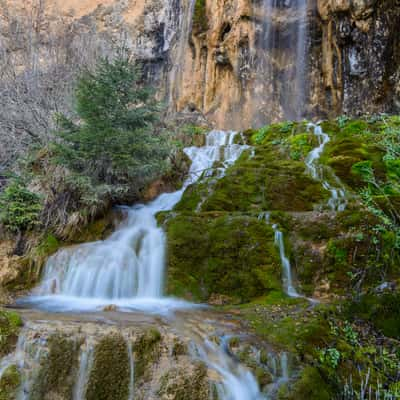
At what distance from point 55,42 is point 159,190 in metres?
8.46

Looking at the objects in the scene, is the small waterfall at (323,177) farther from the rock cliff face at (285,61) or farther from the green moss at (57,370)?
the green moss at (57,370)

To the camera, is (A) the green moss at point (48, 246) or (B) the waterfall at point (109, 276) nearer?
(B) the waterfall at point (109, 276)

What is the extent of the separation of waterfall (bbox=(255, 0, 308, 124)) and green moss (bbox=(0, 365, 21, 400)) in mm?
19198

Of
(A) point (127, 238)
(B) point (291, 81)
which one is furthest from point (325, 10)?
(A) point (127, 238)

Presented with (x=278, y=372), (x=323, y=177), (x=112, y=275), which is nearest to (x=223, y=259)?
(x=112, y=275)

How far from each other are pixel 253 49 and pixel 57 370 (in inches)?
841

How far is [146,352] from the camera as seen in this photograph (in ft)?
12.5

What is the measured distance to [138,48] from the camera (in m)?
27.3

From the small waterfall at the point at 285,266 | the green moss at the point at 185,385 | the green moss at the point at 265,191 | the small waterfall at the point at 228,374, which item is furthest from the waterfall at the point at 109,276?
the green moss at the point at 265,191

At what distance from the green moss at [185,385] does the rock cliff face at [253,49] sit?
13.7 m

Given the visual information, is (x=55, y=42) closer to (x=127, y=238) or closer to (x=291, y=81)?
(x=127, y=238)

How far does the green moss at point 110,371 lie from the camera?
11.6ft

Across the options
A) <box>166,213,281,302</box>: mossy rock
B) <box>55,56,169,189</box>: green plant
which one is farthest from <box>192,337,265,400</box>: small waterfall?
<box>55,56,169,189</box>: green plant

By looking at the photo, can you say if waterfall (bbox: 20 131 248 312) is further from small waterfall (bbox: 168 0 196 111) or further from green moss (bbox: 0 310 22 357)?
small waterfall (bbox: 168 0 196 111)
